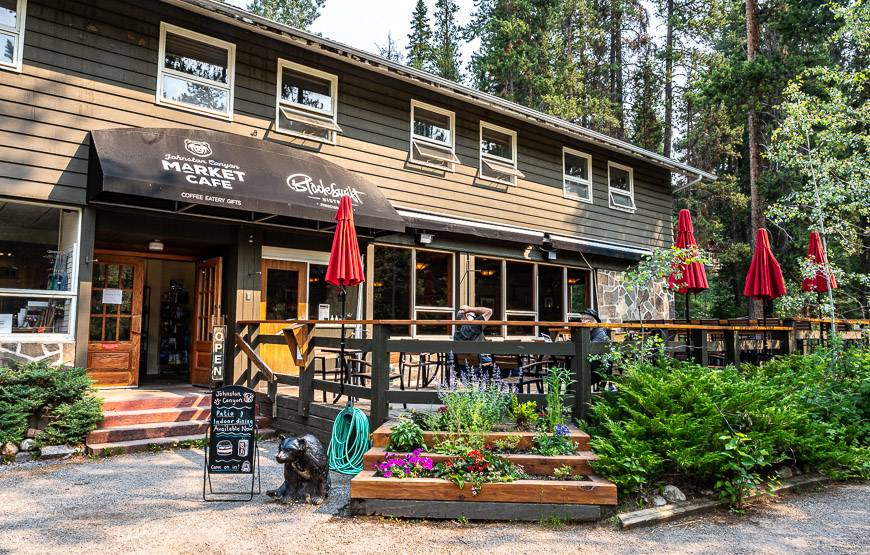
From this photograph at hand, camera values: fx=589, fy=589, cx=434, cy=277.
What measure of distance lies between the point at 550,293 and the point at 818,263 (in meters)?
5.28

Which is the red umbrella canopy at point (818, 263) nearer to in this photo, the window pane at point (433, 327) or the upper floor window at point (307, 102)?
the window pane at point (433, 327)

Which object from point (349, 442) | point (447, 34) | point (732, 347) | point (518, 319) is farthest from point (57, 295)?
point (447, 34)

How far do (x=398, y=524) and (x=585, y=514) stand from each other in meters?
1.35

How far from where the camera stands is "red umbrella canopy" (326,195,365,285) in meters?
6.25

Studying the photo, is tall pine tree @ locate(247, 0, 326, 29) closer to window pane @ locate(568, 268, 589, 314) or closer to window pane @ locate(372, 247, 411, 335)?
window pane @ locate(568, 268, 589, 314)

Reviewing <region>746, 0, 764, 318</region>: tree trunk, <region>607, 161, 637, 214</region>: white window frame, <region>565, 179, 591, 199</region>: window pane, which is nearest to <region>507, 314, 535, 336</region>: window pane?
<region>565, 179, 591, 199</region>: window pane

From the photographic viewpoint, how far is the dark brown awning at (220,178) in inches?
265

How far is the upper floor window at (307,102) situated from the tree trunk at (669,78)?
65.2ft

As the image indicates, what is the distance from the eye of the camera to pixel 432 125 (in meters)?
10.8

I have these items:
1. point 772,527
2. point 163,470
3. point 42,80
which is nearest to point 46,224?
point 42,80

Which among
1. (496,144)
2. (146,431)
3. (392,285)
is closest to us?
(146,431)

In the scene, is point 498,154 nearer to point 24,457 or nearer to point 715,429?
point 715,429

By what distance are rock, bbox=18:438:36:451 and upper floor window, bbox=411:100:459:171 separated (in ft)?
22.4

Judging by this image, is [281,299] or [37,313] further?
[281,299]
